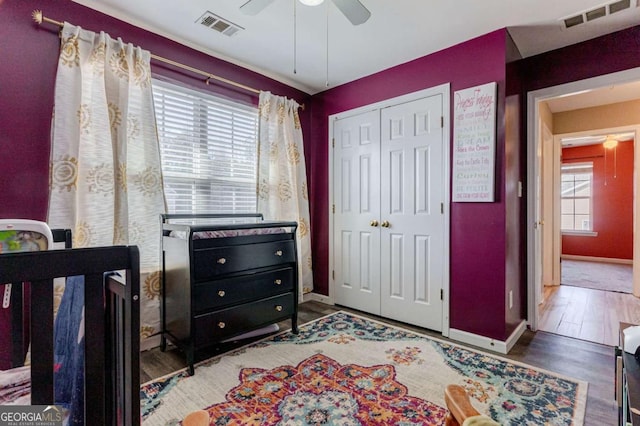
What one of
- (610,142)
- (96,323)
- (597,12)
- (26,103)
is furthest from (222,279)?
(610,142)

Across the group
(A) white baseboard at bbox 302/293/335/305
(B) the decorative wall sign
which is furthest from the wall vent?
(A) white baseboard at bbox 302/293/335/305

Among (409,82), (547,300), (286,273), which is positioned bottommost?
(547,300)

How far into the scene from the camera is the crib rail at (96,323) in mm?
749

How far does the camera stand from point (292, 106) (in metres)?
3.36

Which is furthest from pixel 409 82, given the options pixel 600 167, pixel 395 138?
pixel 600 167

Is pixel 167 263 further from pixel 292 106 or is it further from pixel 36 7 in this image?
pixel 292 106

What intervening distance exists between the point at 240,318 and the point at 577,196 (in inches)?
302

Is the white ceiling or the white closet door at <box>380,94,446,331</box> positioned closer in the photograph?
the white ceiling

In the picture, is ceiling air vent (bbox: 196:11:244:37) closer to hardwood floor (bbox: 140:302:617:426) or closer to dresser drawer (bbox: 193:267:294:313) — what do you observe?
dresser drawer (bbox: 193:267:294:313)

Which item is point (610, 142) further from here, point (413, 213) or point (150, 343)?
point (150, 343)

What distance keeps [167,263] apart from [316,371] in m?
1.31

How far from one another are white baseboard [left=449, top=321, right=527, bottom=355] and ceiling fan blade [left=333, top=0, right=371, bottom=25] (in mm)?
2400

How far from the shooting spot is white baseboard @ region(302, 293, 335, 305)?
3.54m

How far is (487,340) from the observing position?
2.41m
